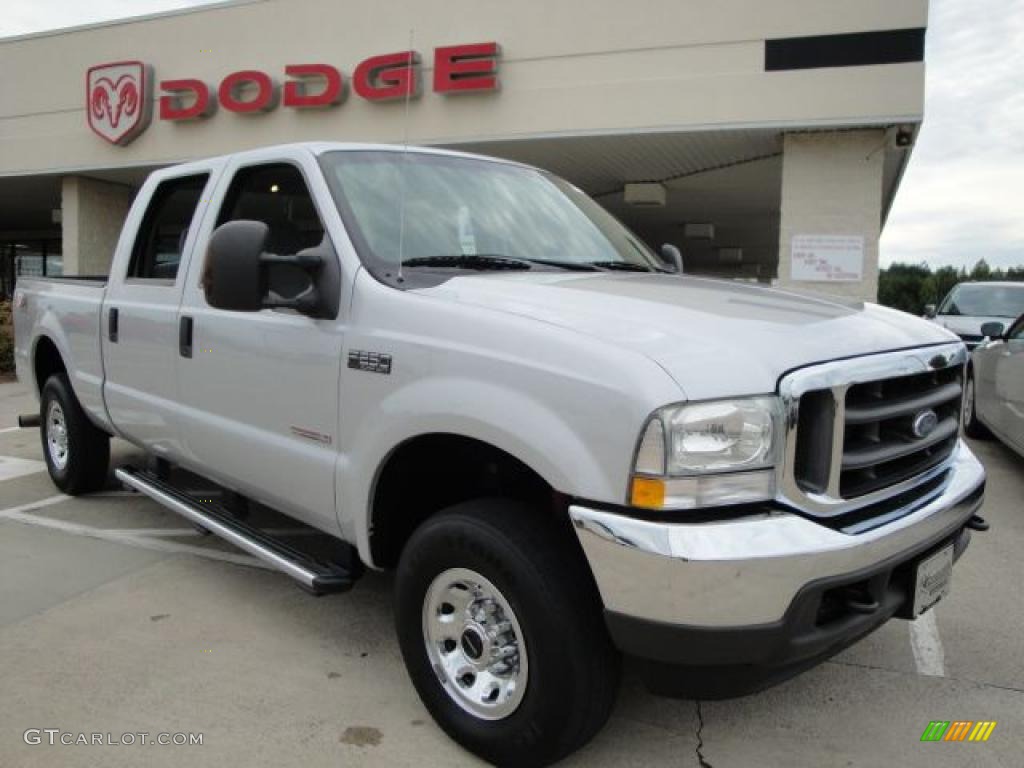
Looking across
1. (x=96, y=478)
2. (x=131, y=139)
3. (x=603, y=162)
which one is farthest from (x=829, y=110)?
(x=131, y=139)

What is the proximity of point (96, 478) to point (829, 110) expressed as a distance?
9588 millimetres

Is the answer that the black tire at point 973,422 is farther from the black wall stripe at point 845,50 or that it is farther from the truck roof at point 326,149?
the truck roof at point 326,149

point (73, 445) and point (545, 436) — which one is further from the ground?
point (545, 436)

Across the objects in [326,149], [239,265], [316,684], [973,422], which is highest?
[326,149]

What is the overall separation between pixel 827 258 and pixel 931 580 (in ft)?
32.2

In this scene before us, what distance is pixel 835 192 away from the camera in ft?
37.9

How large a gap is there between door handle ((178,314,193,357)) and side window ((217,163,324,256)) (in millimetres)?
486

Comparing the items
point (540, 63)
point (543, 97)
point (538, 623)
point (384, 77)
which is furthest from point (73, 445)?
point (384, 77)

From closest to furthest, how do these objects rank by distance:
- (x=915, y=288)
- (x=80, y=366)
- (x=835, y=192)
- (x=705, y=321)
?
(x=705, y=321) < (x=80, y=366) < (x=835, y=192) < (x=915, y=288)

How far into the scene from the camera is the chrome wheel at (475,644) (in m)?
2.52

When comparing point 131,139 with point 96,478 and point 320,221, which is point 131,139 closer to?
point 96,478

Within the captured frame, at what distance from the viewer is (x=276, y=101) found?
14.4 metres

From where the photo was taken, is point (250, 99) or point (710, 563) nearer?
point (710, 563)

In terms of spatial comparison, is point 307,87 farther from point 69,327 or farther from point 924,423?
point 924,423
